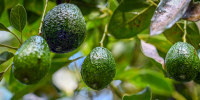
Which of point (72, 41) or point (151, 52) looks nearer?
point (72, 41)

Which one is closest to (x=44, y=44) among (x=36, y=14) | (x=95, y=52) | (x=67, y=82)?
(x=95, y=52)

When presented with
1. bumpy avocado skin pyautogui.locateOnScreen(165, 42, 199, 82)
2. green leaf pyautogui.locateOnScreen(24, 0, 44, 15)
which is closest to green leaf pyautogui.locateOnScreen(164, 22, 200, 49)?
bumpy avocado skin pyautogui.locateOnScreen(165, 42, 199, 82)

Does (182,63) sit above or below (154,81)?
above

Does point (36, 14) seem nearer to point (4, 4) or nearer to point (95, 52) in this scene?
point (4, 4)

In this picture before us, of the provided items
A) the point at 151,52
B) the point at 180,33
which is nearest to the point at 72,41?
the point at 151,52

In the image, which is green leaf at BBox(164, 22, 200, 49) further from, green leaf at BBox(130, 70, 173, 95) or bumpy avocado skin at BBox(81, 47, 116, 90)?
green leaf at BBox(130, 70, 173, 95)

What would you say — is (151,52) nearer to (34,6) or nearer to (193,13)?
(193,13)
